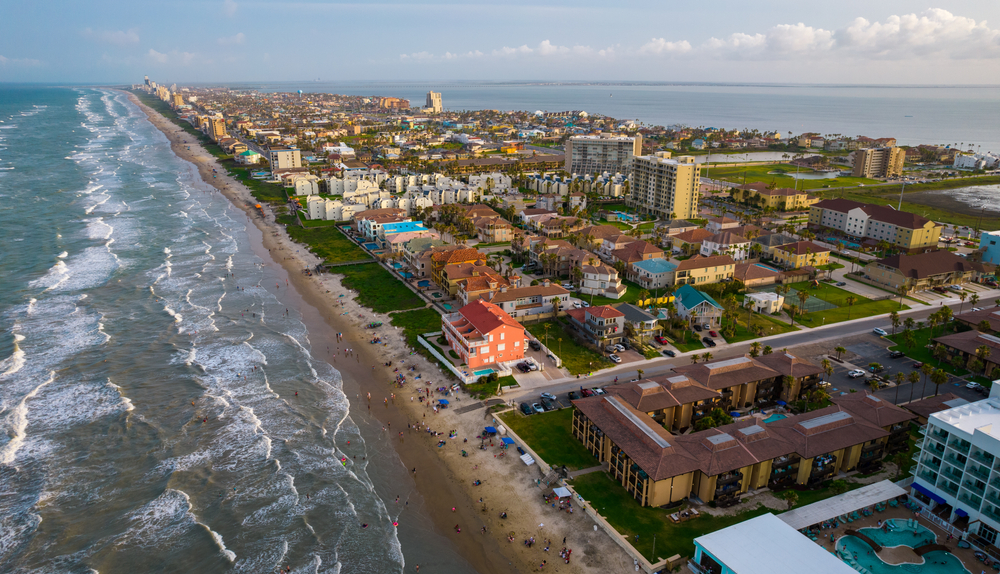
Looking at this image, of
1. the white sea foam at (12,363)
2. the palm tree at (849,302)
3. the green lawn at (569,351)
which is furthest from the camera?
the palm tree at (849,302)

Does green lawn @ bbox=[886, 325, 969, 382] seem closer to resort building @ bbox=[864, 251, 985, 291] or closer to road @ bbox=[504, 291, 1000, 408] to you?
road @ bbox=[504, 291, 1000, 408]

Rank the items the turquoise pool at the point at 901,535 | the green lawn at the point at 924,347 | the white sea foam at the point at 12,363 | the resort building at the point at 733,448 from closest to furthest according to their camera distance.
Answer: the turquoise pool at the point at 901,535, the resort building at the point at 733,448, the white sea foam at the point at 12,363, the green lawn at the point at 924,347

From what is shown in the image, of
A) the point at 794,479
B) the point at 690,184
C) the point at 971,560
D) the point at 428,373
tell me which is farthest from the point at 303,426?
the point at 690,184

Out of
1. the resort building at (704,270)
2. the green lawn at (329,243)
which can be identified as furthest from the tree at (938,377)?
the green lawn at (329,243)

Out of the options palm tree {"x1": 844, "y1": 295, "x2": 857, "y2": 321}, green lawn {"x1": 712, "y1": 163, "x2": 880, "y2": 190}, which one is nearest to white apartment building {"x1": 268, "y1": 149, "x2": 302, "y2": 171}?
green lawn {"x1": 712, "y1": 163, "x2": 880, "y2": 190}

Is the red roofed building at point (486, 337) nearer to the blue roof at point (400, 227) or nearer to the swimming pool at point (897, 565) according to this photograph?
the swimming pool at point (897, 565)

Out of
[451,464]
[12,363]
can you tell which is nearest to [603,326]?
[451,464]

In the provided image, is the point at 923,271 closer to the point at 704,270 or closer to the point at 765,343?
the point at 704,270
